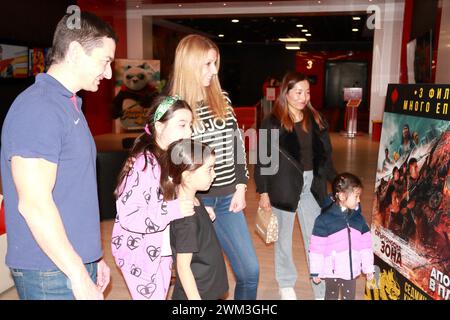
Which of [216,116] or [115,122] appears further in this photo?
[115,122]

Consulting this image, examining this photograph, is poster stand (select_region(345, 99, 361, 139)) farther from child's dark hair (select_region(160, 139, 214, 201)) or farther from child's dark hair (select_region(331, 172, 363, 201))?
child's dark hair (select_region(160, 139, 214, 201))

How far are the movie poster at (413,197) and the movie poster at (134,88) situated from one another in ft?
36.6

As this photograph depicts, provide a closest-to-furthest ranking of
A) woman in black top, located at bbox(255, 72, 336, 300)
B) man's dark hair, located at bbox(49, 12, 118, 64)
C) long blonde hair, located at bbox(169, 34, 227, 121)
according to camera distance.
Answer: man's dark hair, located at bbox(49, 12, 118, 64), long blonde hair, located at bbox(169, 34, 227, 121), woman in black top, located at bbox(255, 72, 336, 300)

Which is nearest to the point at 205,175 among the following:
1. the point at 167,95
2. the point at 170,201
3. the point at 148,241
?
the point at 170,201

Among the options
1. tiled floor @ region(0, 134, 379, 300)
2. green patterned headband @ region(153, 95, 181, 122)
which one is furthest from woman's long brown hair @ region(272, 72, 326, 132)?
tiled floor @ region(0, 134, 379, 300)

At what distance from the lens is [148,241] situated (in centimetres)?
181

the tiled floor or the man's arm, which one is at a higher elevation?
the man's arm

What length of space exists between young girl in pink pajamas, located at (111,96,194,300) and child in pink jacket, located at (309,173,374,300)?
2.63 feet

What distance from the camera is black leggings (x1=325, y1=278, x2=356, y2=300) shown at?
7.70 ft

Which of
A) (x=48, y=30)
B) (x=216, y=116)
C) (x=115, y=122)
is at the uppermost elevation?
(x=48, y=30)

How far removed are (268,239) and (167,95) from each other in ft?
3.08

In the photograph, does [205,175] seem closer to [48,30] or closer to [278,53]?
[48,30]

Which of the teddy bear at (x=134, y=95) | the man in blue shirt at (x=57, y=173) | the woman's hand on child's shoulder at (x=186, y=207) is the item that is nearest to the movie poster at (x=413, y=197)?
the woman's hand on child's shoulder at (x=186, y=207)

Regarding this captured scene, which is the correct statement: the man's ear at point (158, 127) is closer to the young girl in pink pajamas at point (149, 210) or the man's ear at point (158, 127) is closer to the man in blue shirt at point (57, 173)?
the young girl in pink pajamas at point (149, 210)
